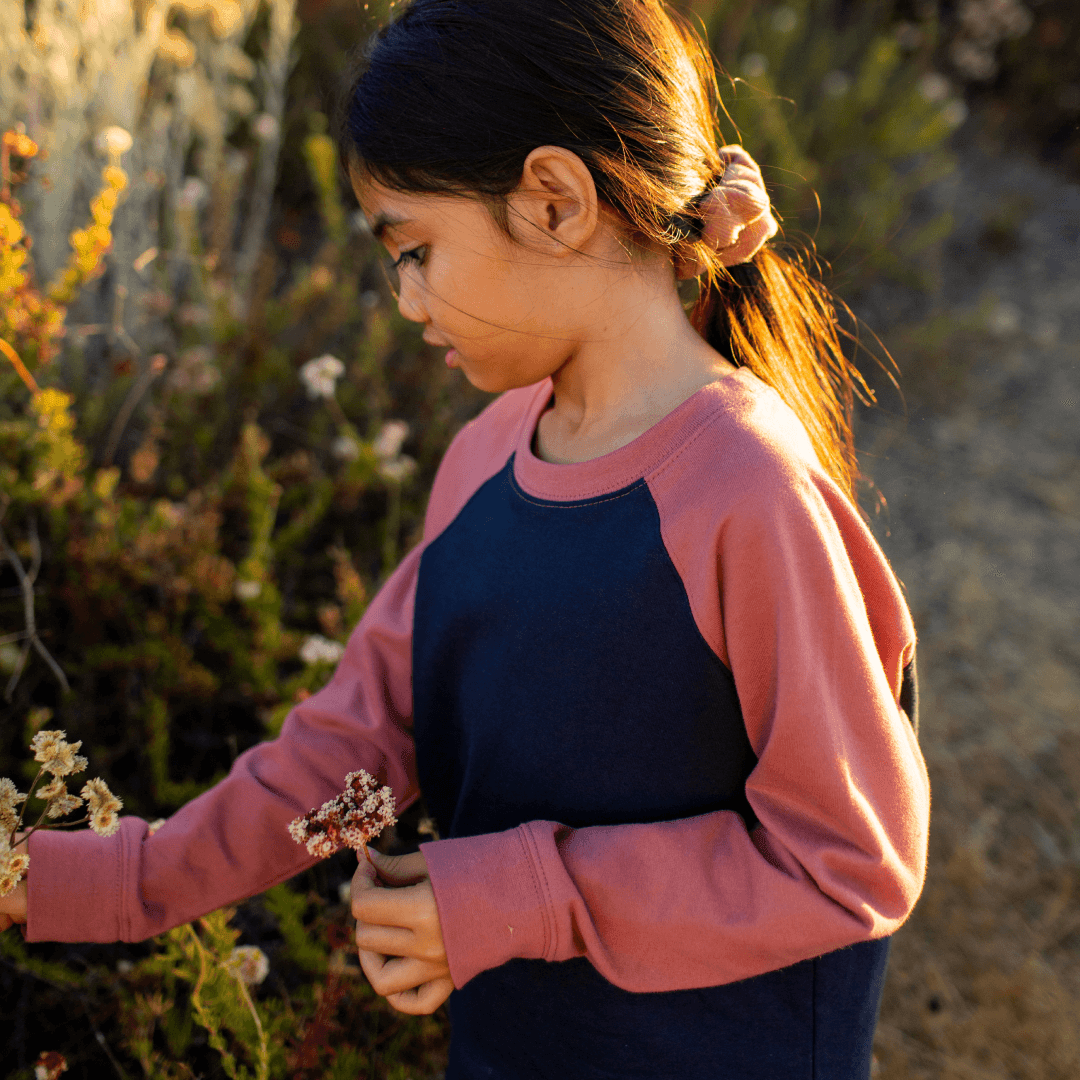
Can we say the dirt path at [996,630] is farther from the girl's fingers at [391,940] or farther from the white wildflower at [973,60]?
the girl's fingers at [391,940]

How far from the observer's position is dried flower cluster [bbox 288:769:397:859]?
784 mm

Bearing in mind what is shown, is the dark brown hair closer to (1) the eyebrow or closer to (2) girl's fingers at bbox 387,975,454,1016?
(1) the eyebrow

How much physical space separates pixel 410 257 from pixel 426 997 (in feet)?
2.54

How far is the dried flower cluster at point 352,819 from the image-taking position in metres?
0.78

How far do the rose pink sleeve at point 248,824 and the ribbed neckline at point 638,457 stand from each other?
1.04ft

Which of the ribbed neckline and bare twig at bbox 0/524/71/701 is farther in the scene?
bare twig at bbox 0/524/71/701

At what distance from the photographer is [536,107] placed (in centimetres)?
91

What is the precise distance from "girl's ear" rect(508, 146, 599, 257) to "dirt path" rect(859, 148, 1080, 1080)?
26.0 inches

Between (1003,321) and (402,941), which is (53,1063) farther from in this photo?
(1003,321)

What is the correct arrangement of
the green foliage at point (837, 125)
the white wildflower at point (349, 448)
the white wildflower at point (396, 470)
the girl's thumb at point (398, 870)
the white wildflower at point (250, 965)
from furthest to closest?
the green foliage at point (837, 125)
the white wildflower at point (349, 448)
the white wildflower at point (396, 470)
the white wildflower at point (250, 965)
the girl's thumb at point (398, 870)

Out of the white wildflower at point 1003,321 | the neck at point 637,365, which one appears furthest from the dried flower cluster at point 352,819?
the white wildflower at point 1003,321

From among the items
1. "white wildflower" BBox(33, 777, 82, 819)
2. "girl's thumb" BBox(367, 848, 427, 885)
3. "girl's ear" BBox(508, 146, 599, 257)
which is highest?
"girl's ear" BBox(508, 146, 599, 257)

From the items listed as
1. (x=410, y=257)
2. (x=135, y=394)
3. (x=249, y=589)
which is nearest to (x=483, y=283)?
(x=410, y=257)

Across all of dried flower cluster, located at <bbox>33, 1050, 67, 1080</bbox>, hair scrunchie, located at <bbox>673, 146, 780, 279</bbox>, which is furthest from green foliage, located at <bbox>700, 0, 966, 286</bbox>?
dried flower cluster, located at <bbox>33, 1050, 67, 1080</bbox>
